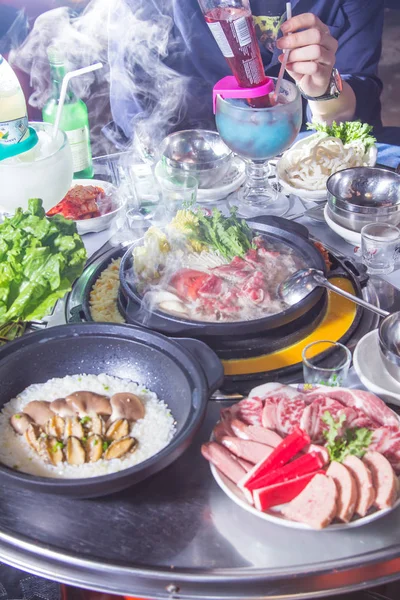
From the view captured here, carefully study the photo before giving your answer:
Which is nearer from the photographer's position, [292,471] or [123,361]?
[292,471]

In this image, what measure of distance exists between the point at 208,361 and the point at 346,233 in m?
1.15

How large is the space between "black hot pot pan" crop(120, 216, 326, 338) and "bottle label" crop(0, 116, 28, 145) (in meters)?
0.66

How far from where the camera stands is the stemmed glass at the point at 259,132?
2.76 meters

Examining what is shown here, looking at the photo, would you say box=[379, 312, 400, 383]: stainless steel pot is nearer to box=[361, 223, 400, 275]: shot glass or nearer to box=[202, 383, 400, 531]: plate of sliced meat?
box=[202, 383, 400, 531]: plate of sliced meat

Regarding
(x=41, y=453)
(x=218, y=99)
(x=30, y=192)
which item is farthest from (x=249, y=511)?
(x=218, y=99)

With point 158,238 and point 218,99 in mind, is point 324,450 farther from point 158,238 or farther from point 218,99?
point 218,99

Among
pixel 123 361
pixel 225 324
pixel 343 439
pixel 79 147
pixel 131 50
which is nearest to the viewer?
pixel 343 439

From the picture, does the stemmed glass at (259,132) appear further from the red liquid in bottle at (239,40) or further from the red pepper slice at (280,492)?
the red pepper slice at (280,492)

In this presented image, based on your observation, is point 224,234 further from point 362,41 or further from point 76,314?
point 362,41

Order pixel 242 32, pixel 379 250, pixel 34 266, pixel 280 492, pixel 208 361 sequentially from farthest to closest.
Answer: pixel 242 32 → pixel 379 250 → pixel 34 266 → pixel 208 361 → pixel 280 492

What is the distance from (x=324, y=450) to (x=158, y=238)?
1.17 m

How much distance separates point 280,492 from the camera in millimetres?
1463

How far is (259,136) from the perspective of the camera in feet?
9.18

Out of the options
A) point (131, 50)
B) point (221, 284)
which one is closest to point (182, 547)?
point (221, 284)
